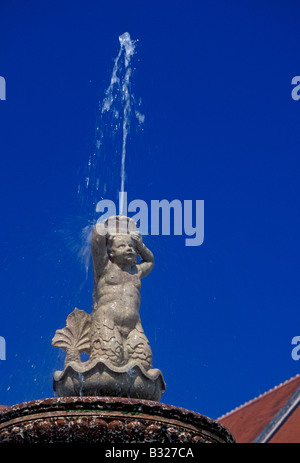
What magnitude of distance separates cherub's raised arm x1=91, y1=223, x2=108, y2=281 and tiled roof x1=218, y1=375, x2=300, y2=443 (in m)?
21.0

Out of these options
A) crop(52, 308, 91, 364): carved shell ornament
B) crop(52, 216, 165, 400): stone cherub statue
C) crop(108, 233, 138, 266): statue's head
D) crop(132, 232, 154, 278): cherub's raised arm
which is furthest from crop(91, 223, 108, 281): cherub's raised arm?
crop(52, 308, 91, 364): carved shell ornament

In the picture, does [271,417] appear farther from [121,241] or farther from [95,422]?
[95,422]

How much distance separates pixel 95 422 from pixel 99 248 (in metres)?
3.16

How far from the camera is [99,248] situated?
10.0 metres

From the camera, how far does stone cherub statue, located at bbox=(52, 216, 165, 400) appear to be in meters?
8.77

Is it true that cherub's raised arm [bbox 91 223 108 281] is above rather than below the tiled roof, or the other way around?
below

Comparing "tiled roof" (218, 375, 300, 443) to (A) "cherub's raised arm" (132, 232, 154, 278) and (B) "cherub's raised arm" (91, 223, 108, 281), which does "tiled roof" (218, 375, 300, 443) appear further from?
(B) "cherub's raised arm" (91, 223, 108, 281)

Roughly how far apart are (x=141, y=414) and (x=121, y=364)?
1.62 metres

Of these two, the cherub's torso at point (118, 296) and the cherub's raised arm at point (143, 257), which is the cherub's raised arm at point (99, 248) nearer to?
the cherub's torso at point (118, 296)

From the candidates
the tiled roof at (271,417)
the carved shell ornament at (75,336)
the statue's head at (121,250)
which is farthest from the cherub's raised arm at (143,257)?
the tiled roof at (271,417)

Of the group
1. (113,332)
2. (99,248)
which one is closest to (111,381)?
(113,332)
